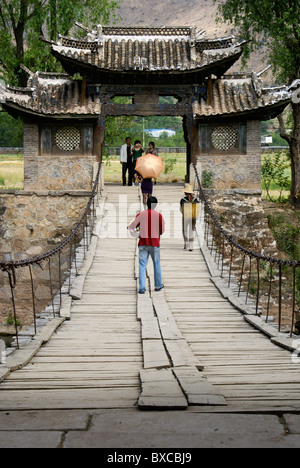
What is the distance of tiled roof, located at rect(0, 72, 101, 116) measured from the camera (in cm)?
1809

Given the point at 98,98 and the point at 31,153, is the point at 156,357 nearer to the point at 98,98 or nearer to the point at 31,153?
the point at 31,153

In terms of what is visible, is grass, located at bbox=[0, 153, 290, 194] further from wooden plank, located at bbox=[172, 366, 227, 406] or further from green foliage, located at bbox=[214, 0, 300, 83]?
wooden plank, located at bbox=[172, 366, 227, 406]

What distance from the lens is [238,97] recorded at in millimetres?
19203

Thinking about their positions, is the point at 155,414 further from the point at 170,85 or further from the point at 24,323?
the point at 170,85

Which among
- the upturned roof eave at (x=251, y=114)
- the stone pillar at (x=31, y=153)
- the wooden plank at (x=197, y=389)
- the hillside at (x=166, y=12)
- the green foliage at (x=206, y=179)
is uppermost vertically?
the hillside at (x=166, y=12)

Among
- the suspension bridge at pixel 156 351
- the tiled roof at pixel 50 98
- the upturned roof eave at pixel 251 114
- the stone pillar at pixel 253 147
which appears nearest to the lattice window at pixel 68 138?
the tiled roof at pixel 50 98

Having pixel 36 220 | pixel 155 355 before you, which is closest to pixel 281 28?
pixel 36 220

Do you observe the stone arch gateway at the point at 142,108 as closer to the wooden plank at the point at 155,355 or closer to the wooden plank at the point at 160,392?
the wooden plank at the point at 155,355

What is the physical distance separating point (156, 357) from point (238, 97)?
14.1 meters

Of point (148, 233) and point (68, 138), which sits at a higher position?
point (68, 138)

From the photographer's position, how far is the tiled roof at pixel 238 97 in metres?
18.3

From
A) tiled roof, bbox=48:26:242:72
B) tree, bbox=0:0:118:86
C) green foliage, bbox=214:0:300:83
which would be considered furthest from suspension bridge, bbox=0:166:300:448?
tree, bbox=0:0:118:86

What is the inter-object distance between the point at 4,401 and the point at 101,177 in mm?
14829

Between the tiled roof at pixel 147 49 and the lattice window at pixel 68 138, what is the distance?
2.02 meters
